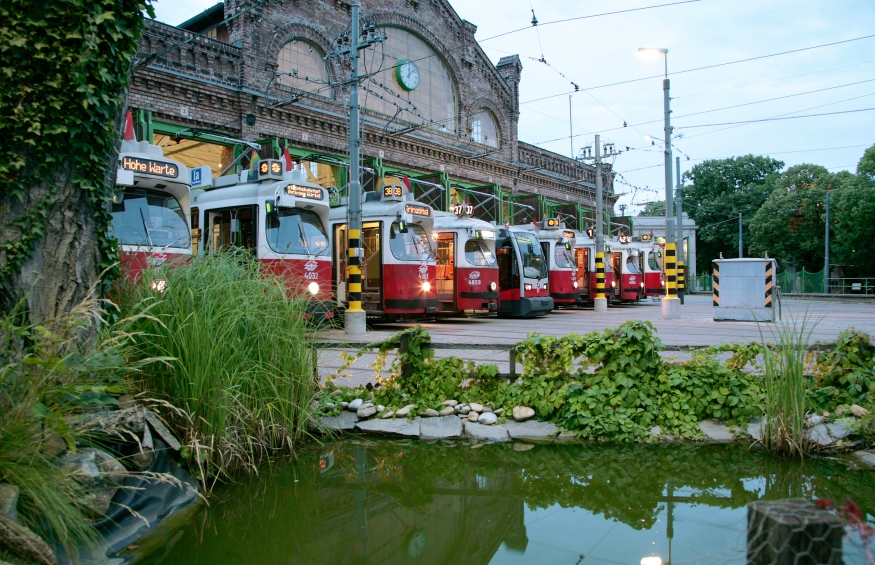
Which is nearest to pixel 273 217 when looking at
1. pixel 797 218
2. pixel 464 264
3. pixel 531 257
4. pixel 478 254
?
pixel 464 264

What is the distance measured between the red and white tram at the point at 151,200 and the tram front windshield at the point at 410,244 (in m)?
5.38

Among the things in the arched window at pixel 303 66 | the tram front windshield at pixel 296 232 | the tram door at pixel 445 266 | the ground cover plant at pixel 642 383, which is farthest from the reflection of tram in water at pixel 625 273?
the ground cover plant at pixel 642 383

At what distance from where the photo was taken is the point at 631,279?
2972cm

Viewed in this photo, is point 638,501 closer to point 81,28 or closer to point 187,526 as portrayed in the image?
point 187,526

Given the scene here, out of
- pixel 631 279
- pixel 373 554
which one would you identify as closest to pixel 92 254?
pixel 373 554

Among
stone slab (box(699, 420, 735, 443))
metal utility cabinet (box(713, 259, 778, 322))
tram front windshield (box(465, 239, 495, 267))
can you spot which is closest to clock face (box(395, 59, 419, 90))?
tram front windshield (box(465, 239, 495, 267))

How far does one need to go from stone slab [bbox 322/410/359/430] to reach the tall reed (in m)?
3.77

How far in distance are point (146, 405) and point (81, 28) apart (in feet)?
8.78

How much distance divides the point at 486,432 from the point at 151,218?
7113mm

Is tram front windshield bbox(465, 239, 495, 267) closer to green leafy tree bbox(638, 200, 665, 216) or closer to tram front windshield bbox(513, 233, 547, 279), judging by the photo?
tram front windshield bbox(513, 233, 547, 279)

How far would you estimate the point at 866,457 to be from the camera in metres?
5.18

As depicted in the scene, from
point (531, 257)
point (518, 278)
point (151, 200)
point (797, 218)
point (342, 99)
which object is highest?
point (342, 99)

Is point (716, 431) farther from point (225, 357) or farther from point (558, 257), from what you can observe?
point (558, 257)

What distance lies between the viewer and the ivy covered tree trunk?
13.9 ft
